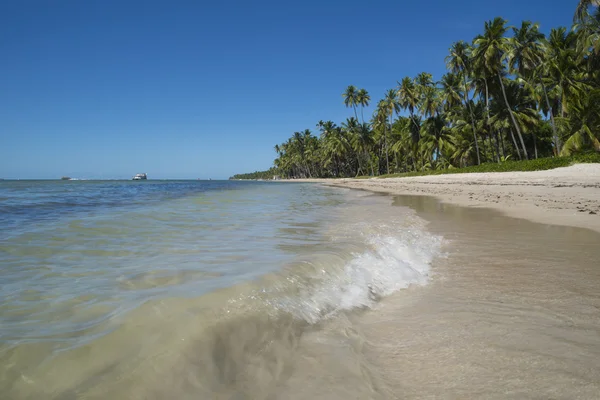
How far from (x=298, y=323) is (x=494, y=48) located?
35.7m

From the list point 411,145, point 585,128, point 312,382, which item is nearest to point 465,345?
point 312,382

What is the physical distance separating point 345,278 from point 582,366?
1.99 meters

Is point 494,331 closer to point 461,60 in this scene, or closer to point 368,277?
point 368,277

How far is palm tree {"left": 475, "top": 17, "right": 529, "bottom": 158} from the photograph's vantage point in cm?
2930

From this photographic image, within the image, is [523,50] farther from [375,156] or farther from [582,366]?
[375,156]

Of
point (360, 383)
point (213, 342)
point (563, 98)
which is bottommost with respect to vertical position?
point (360, 383)

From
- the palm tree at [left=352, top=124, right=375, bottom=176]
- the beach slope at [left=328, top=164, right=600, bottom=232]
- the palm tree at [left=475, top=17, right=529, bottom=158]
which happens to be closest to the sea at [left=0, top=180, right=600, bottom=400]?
the beach slope at [left=328, top=164, right=600, bottom=232]

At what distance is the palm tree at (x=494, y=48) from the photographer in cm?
2930

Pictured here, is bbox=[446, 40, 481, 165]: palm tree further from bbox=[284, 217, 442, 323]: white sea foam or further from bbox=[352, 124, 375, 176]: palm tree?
bbox=[284, 217, 442, 323]: white sea foam

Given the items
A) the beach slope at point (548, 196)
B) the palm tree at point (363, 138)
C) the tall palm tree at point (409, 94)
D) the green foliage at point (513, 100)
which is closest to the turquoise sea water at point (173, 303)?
the beach slope at point (548, 196)

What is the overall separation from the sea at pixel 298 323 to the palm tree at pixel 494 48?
103 ft

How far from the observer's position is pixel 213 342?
2037mm

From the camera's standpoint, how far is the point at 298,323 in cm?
244

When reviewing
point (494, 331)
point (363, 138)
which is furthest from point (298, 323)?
point (363, 138)
